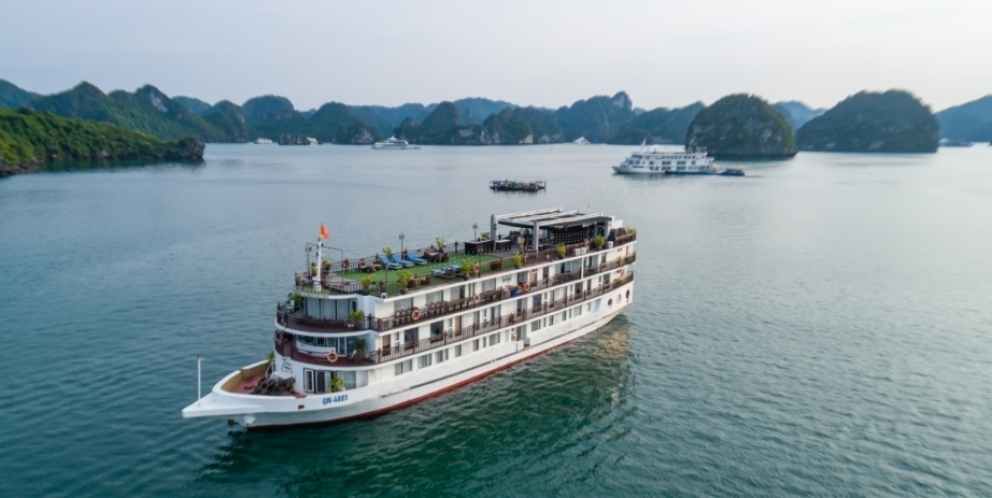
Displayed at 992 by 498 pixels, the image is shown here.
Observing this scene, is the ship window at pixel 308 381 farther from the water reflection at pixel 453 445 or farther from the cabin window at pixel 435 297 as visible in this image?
the cabin window at pixel 435 297

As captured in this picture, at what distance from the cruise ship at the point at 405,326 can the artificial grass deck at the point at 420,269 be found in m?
0.07

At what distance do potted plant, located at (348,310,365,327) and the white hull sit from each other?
3.22 metres

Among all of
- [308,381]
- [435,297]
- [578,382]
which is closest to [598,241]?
[578,382]

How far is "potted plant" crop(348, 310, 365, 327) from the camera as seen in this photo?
102 feet

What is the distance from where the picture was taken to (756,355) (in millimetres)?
42344

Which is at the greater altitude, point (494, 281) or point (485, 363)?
point (494, 281)

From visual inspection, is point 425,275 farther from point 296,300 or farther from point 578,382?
point 578,382

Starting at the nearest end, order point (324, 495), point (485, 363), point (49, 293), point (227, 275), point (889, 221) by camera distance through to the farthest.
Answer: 1. point (324, 495)
2. point (485, 363)
3. point (49, 293)
4. point (227, 275)
5. point (889, 221)

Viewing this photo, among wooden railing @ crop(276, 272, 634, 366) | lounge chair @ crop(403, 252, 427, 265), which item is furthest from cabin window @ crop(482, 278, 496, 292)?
lounge chair @ crop(403, 252, 427, 265)

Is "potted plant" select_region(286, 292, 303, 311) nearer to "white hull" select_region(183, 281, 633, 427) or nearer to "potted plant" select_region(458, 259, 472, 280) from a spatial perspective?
"white hull" select_region(183, 281, 633, 427)

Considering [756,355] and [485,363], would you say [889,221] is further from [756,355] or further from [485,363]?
[485,363]

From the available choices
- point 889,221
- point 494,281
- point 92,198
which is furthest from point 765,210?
point 92,198

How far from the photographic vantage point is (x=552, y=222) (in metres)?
44.1

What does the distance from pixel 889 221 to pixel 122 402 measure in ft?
359
